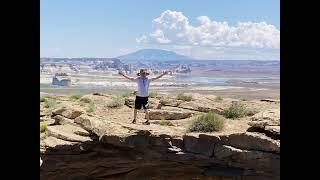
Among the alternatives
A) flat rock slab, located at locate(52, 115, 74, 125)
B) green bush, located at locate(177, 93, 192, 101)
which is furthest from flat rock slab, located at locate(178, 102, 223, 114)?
flat rock slab, located at locate(52, 115, 74, 125)

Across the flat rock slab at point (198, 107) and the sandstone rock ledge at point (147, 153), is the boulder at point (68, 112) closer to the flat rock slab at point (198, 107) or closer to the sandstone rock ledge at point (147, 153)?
the sandstone rock ledge at point (147, 153)

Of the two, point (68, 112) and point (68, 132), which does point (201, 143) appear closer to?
point (68, 132)

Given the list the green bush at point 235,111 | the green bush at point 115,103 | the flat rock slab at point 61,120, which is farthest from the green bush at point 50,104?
the green bush at point 235,111

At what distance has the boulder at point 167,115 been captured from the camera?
1573cm

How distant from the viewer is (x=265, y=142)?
12461 millimetres

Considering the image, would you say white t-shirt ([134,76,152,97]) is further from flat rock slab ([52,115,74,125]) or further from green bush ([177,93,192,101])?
green bush ([177,93,192,101])

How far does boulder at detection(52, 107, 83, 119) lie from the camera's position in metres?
15.2

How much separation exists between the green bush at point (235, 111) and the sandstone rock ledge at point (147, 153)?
255cm

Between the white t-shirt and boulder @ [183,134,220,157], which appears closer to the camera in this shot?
the white t-shirt

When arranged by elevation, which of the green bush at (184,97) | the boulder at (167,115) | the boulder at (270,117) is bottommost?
the boulder at (167,115)

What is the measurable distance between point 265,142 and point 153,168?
12.0 feet

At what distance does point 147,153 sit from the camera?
1380 centimetres
